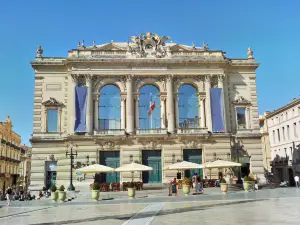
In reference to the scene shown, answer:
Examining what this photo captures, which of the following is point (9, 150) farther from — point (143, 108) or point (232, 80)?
point (232, 80)

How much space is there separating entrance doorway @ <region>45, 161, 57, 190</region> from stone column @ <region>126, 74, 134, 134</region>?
32.7 ft

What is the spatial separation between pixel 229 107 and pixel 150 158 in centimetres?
1212

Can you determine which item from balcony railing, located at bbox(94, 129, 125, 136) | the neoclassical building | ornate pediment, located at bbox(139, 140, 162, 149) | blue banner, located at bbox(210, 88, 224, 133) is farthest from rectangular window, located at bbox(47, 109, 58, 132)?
blue banner, located at bbox(210, 88, 224, 133)

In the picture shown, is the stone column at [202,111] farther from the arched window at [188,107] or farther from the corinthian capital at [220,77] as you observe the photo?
the corinthian capital at [220,77]

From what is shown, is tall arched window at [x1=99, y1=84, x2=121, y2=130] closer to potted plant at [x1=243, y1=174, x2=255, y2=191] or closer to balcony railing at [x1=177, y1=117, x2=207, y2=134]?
balcony railing at [x1=177, y1=117, x2=207, y2=134]

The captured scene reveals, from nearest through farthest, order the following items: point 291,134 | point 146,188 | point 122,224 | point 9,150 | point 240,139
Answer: point 122,224 < point 146,188 < point 240,139 < point 291,134 < point 9,150

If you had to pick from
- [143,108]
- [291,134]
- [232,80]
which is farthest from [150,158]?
[291,134]

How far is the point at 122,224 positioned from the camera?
13.5 meters

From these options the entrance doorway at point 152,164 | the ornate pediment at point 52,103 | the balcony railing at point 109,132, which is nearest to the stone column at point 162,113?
the entrance doorway at point 152,164

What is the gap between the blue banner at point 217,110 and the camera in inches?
1694

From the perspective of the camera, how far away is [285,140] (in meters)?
60.4

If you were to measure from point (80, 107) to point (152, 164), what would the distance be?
1107 centimetres

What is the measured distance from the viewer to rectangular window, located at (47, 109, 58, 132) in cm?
4347

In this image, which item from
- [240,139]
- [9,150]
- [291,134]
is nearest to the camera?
[240,139]
